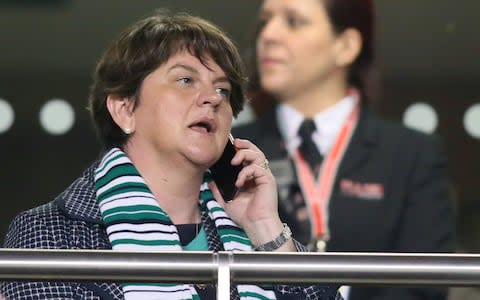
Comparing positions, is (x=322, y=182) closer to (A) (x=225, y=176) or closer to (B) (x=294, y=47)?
(B) (x=294, y=47)

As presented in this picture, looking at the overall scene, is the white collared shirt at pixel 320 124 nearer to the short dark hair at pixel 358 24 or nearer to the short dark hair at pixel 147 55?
the short dark hair at pixel 358 24

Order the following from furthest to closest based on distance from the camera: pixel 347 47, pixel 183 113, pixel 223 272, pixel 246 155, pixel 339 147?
pixel 347 47 < pixel 339 147 < pixel 246 155 < pixel 183 113 < pixel 223 272

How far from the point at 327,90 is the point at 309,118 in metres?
0.12

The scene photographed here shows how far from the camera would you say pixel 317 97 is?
164 inches

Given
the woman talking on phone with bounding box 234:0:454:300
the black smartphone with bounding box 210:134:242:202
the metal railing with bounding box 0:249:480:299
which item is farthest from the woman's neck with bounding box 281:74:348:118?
the metal railing with bounding box 0:249:480:299

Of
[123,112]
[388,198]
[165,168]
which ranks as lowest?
[388,198]

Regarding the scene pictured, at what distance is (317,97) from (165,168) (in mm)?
1548

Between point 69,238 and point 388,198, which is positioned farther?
point 388,198

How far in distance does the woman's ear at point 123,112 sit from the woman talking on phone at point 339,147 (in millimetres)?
1125

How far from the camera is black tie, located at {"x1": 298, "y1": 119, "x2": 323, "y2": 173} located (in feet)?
13.3

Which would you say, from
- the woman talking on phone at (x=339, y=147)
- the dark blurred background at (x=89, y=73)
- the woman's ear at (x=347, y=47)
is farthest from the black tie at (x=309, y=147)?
the dark blurred background at (x=89, y=73)

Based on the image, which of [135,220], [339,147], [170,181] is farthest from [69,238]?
[339,147]

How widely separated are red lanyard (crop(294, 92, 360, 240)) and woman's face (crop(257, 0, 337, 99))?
20 cm

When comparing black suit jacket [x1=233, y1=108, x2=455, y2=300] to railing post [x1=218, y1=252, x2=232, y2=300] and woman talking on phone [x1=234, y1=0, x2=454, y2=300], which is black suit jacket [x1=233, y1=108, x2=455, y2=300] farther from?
railing post [x1=218, y1=252, x2=232, y2=300]
